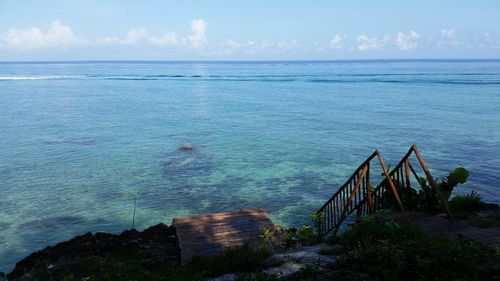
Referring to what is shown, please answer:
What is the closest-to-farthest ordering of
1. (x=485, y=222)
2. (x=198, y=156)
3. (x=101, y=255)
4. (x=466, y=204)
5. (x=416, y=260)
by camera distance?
(x=416, y=260)
(x=485, y=222)
(x=466, y=204)
(x=101, y=255)
(x=198, y=156)

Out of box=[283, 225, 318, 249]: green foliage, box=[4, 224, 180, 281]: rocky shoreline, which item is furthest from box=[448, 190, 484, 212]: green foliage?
box=[4, 224, 180, 281]: rocky shoreline

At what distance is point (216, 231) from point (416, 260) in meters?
6.36

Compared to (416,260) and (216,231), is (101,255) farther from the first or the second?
(416,260)

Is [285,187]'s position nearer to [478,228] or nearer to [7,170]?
[478,228]

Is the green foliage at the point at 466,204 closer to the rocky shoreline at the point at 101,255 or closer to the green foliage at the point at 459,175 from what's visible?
the green foliage at the point at 459,175

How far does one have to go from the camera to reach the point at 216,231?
11688 millimetres

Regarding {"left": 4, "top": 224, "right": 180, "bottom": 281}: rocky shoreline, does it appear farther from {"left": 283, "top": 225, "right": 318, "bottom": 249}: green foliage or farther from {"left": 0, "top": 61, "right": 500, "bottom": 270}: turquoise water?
{"left": 283, "top": 225, "right": 318, "bottom": 249}: green foliage

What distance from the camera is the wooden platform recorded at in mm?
10680

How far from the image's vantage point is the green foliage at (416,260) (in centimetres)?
640

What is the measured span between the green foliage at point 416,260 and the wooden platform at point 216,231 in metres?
4.02

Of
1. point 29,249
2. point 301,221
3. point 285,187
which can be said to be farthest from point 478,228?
point 29,249

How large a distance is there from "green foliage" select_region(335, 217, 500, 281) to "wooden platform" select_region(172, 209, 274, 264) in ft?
13.2

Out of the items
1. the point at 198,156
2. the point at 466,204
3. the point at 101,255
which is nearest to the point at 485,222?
the point at 466,204

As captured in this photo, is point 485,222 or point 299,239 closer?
point 485,222
